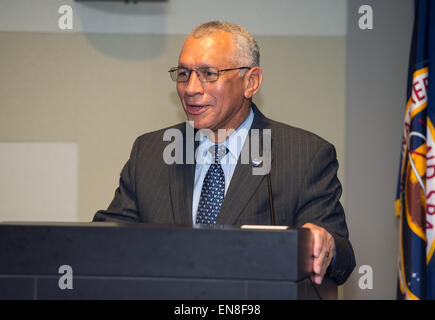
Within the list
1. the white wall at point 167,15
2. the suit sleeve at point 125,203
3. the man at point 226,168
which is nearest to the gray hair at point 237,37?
the man at point 226,168

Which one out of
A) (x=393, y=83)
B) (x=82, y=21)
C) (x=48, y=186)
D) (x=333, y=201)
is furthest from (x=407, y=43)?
(x=48, y=186)

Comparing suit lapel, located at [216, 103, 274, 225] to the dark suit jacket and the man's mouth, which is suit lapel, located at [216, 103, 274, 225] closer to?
the dark suit jacket

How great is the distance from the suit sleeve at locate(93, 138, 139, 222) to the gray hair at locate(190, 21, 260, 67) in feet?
1.96

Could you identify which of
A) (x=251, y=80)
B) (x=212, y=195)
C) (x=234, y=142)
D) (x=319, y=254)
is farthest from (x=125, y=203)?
(x=319, y=254)

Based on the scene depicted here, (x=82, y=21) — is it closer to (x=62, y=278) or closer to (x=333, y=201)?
(x=333, y=201)

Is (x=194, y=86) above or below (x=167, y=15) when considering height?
below

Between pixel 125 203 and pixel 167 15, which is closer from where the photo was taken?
pixel 125 203

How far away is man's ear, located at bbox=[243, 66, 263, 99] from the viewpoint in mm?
2553

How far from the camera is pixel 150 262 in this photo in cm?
133

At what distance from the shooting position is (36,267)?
137cm

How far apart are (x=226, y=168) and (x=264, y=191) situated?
274mm

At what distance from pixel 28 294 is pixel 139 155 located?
120 centimetres

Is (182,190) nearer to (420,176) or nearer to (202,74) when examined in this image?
(202,74)

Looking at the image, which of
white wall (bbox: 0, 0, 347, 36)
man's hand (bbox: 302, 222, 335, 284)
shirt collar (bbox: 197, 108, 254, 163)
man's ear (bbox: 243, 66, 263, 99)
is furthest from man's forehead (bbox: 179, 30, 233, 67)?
white wall (bbox: 0, 0, 347, 36)
